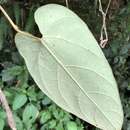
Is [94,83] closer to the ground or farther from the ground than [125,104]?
farther from the ground

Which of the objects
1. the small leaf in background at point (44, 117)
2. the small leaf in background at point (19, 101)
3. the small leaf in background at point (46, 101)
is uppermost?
the small leaf in background at point (19, 101)

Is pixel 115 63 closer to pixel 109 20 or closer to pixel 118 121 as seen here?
pixel 109 20

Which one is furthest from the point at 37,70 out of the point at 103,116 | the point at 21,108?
the point at 21,108

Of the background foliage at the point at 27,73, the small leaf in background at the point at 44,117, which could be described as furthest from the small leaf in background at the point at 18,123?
the small leaf in background at the point at 44,117

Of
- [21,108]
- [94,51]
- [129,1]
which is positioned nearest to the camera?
[94,51]

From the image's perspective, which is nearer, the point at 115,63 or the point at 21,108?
the point at 21,108

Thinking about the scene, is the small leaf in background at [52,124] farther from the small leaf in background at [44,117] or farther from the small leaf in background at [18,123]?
the small leaf in background at [18,123]

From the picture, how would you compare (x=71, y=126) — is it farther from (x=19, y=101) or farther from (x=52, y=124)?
(x=19, y=101)

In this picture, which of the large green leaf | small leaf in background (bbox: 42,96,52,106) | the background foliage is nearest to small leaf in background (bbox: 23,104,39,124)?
the background foliage
